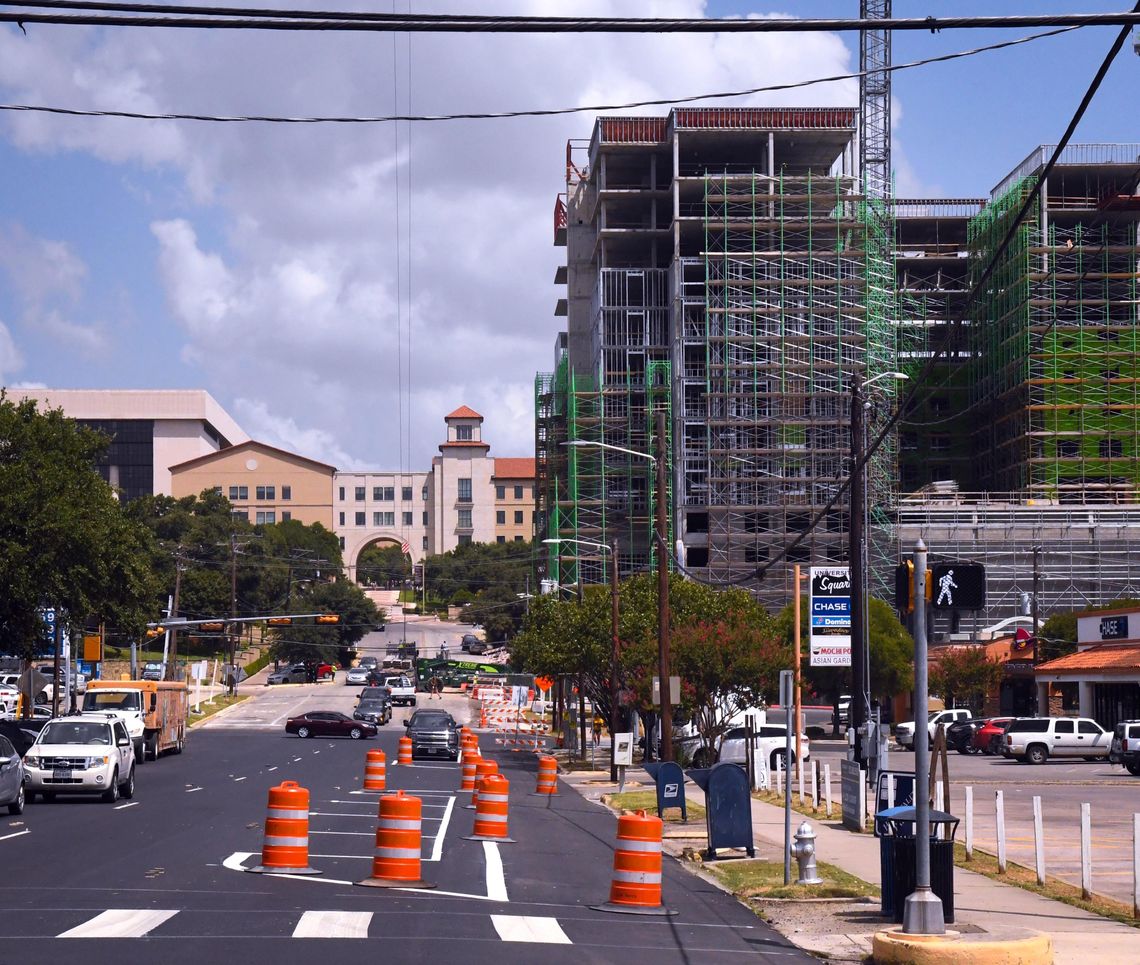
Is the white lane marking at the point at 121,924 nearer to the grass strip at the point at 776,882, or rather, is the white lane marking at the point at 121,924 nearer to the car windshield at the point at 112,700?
the grass strip at the point at 776,882

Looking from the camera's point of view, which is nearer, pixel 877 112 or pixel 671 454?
pixel 671 454

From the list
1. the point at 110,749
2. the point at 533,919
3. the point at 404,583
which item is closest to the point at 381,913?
the point at 533,919

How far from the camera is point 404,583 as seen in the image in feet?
546

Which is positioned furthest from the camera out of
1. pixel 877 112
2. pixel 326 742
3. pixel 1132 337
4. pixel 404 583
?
pixel 404 583

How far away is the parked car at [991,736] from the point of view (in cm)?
5548

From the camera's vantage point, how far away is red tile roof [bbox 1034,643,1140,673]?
5441 centimetres

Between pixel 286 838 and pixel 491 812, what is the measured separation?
646 centimetres

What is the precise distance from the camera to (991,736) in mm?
55781

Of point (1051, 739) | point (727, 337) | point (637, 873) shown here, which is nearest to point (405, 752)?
point (1051, 739)

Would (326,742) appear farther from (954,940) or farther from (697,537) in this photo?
(954,940)

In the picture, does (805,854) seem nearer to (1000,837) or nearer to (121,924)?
(1000,837)

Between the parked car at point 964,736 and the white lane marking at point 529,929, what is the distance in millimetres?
45374

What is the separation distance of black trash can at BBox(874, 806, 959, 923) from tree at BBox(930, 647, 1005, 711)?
5584 cm

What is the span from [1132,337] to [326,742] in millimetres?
54673
